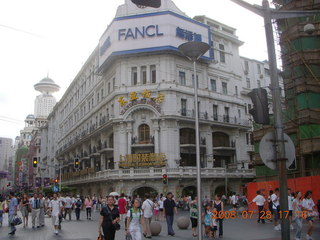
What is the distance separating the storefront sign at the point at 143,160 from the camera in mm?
37281

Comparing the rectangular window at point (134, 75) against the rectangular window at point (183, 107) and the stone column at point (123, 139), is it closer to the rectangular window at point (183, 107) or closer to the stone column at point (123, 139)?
the stone column at point (123, 139)

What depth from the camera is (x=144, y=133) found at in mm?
39469

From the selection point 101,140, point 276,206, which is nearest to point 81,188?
point 101,140

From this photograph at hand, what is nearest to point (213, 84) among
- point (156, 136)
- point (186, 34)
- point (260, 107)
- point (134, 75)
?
point (186, 34)

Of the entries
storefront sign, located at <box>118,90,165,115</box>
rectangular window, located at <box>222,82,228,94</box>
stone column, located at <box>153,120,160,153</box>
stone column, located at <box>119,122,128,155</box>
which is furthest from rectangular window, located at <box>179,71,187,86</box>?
stone column, located at <box>119,122,128,155</box>

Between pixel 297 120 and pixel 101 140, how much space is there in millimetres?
26854

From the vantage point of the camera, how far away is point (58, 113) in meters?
81.6

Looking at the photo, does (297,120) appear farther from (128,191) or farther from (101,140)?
(101,140)

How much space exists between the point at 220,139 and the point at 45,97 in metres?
133

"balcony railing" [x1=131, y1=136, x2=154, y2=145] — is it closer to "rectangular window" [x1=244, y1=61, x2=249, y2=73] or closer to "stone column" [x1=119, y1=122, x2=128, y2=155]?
"stone column" [x1=119, y1=122, x2=128, y2=155]

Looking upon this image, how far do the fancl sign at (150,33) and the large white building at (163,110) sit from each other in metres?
0.11

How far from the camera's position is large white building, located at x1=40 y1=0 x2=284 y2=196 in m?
38.1

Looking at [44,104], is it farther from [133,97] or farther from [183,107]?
[183,107]

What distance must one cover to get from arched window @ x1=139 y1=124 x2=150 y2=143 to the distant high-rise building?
423 ft
